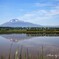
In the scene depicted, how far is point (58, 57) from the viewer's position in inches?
647

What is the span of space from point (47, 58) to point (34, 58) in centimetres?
119

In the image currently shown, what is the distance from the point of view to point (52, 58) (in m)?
16.1

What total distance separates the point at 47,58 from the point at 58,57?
3.07 ft

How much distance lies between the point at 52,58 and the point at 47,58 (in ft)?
1.26

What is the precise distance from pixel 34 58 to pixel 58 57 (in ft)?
6.93

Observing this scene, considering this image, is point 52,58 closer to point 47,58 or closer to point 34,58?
point 47,58

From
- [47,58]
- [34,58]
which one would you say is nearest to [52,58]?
[47,58]

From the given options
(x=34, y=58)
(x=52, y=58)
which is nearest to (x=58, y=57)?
(x=52, y=58)

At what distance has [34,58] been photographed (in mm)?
15516

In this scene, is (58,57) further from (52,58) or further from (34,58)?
(34,58)

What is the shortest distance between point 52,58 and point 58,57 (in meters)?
0.58

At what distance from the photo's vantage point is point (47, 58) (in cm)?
1614
